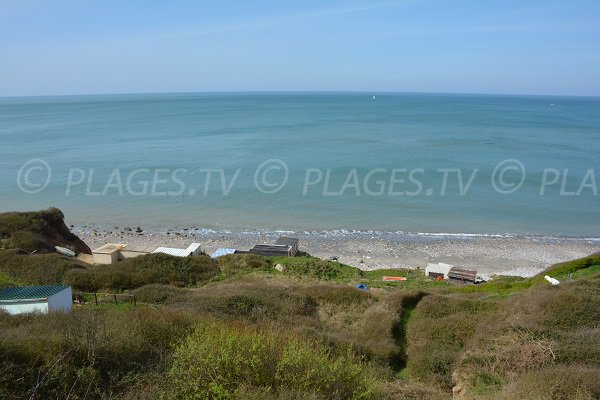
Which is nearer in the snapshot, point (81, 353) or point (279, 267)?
point (81, 353)

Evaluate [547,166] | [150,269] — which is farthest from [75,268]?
[547,166]

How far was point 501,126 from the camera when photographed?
10925 cm

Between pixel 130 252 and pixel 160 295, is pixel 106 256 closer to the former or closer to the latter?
pixel 130 252

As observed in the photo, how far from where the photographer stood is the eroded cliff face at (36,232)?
2481 centimetres

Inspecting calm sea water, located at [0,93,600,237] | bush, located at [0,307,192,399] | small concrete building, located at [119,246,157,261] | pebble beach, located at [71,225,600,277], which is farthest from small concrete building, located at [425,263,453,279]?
bush, located at [0,307,192,399]

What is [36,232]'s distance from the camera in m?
26.9

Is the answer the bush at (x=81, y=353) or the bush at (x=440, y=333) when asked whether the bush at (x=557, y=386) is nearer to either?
the bush at (x=440, y=333)

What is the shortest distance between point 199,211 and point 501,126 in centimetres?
9079

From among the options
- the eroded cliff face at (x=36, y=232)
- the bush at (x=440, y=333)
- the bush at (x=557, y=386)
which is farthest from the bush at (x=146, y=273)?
the bush at (x=557, y=386)

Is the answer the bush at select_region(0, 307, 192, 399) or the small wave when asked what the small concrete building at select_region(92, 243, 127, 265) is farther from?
the bush at select_region(0, 307, 192, 399)

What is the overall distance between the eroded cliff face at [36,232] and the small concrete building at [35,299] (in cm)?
1214

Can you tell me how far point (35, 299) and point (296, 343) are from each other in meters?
9.07

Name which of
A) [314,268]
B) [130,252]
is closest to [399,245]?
[314,268]

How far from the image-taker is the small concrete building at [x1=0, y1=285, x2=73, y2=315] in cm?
1274
